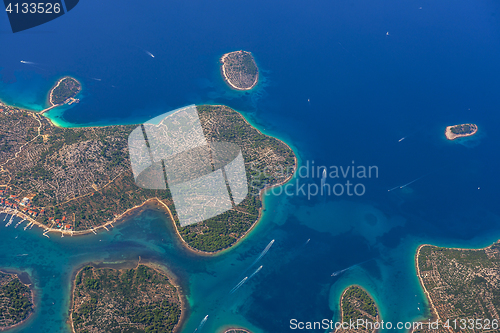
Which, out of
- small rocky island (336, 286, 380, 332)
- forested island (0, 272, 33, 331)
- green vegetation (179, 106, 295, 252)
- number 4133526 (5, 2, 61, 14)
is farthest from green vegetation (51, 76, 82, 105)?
small rocky island (336, 286, 380, 332)

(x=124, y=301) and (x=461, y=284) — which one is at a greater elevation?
(x=461, y=284)

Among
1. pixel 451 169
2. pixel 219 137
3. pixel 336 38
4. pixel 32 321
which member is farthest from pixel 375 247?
pixel 336 38

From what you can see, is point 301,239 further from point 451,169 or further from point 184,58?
point 184,58

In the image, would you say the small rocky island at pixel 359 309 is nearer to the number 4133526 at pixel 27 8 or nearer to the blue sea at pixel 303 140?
the blue sea at pixel 303 140

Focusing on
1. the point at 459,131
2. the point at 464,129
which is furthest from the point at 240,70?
the point at 464,129

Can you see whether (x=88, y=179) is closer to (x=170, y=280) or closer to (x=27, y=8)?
(x=170, y=280)

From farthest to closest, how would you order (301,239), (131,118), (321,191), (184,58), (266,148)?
1. (184,58)
2. (131,118)
3. (266,148)
4. (321,191)
5. (301,239)

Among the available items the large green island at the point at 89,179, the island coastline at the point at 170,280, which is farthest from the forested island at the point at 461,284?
the island coastline at the point at 170,280
